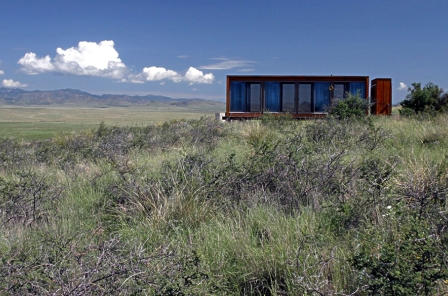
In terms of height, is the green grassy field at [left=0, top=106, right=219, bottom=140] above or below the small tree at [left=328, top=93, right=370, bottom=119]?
below

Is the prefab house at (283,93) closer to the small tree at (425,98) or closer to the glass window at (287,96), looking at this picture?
the glass window at (287,96)

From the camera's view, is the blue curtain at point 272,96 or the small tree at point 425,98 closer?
the blue curtain at point 272,96

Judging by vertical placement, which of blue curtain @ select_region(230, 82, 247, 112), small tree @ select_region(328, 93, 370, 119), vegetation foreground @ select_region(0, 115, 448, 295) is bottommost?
vegetation foreground @ select_region(0, 115, 448, 295)

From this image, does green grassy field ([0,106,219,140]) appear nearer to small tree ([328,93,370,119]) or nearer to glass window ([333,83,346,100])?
glass window ([333,83,346,100])

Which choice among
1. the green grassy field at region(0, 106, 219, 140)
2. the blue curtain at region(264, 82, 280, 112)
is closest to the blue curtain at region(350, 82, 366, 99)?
the blue curtain at region(264, 82, 280, 112)

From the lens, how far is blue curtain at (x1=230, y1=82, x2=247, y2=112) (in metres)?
26.0

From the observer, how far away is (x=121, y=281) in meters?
3.42

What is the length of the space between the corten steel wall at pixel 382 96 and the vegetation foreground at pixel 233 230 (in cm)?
1935

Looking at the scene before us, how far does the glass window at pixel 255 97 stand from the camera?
84.8 ft

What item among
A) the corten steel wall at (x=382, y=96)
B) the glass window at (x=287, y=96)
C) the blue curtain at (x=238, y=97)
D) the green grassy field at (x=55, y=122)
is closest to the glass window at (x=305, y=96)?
the glass window at (x=287, y=96)

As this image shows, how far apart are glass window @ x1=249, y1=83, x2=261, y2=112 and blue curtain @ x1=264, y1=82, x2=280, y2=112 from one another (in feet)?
1.28

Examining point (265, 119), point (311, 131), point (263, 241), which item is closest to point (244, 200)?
point (263, 241)

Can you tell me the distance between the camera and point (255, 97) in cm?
2591

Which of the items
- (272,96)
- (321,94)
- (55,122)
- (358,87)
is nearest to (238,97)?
(272,96)
